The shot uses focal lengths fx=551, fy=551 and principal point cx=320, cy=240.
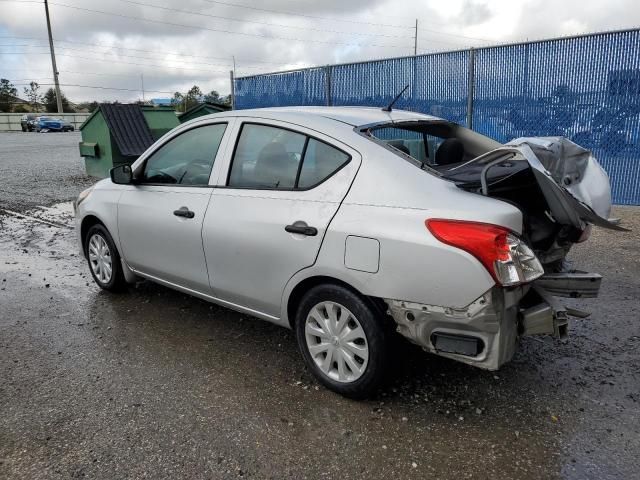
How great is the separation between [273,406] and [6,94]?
84.6 meters

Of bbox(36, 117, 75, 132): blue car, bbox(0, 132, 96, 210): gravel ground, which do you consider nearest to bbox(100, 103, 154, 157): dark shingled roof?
bbox(0, 132, 96, 210): gravel ground

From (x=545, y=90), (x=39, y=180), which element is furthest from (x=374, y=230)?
(x=39, y=180)

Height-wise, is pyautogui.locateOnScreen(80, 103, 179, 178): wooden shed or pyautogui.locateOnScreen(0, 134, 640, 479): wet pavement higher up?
pyautogui.locateOnScreen(80, 103, 179, 178): wooden shed

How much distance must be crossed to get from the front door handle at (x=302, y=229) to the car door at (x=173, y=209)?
867mm

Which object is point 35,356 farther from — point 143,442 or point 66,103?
point 66,103

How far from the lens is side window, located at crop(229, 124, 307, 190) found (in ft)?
11.4

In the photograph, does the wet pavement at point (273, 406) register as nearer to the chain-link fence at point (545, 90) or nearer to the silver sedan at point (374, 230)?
the silver sedan at point (374, 230)

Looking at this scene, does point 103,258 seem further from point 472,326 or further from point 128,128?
point 128,128

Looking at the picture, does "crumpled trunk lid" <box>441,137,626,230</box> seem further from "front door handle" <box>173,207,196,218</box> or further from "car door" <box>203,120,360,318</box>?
"front door handle" <box>173,207,196,218</box>

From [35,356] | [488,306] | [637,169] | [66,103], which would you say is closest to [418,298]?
[488,306]

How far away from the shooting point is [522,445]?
2809mm

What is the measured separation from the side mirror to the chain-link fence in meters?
6.03

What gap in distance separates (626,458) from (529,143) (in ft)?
5.68

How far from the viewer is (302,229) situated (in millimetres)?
3199
